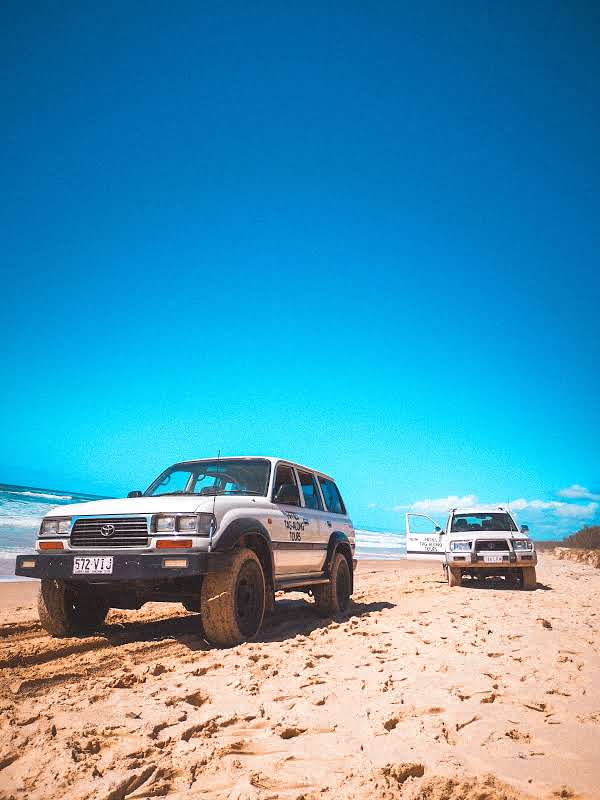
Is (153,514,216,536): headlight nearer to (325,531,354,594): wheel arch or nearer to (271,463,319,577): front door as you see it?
(271,463,319,577): front door

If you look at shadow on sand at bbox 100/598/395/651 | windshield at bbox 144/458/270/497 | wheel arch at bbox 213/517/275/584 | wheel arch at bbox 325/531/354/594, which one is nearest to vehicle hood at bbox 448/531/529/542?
shadow on sand at bbox 100/598/395/651

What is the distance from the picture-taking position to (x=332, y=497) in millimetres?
8438

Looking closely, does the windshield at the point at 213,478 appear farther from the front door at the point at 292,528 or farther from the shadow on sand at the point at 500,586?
the shadow on sand at the point at 500,586

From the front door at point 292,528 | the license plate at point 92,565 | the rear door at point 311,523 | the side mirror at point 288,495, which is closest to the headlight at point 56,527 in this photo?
the license plate at point 92,565

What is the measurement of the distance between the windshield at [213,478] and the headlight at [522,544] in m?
6.84

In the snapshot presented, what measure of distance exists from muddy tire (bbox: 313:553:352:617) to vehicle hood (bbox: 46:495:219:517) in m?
2.83

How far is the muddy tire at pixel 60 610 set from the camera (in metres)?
5.38

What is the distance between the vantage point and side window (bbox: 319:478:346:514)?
8.13 m

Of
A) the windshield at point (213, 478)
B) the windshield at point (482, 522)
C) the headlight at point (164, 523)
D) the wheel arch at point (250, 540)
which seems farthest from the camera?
the windshield at point (482, 522)

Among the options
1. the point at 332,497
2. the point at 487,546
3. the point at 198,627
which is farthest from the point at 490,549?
the point at 198,627

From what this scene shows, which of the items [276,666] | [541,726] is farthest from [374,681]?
[541,726]

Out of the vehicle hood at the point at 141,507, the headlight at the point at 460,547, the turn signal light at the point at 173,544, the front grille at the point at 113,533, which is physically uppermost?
the vehicle hood at the point at 141,507

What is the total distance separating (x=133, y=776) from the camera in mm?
2387

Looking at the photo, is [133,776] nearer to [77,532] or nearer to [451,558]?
[77,532]
